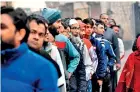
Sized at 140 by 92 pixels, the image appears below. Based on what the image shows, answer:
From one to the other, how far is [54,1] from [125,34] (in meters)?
3.56

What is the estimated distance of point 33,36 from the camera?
175 inches

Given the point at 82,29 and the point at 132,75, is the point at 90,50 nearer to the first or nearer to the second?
the point at 82,29

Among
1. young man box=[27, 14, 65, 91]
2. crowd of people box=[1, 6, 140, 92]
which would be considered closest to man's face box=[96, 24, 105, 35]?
crowd of people box=[1, 6, 140, 92]

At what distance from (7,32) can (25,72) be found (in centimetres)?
32

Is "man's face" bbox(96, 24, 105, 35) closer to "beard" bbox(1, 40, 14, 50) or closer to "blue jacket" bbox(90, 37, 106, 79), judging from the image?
"blue jacket" bbox(90, 37, 106, 79)

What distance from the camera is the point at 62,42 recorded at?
20.5 feet

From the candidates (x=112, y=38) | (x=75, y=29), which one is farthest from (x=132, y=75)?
(x=112, y=38)

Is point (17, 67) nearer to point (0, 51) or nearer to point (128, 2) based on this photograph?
point (0, 51)

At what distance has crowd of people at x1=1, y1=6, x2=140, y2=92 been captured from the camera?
3.30 metres

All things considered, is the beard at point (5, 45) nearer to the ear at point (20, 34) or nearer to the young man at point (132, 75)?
the ear at point (20, 34)

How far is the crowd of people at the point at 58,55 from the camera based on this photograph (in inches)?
130

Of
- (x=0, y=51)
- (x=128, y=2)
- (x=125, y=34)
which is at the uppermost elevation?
(x=0, y=51)

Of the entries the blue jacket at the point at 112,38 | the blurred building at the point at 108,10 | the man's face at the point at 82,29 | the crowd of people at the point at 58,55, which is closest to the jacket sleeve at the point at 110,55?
the crowd of people at the point at 58,55

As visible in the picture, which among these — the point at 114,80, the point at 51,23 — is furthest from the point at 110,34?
the point at 51,23
